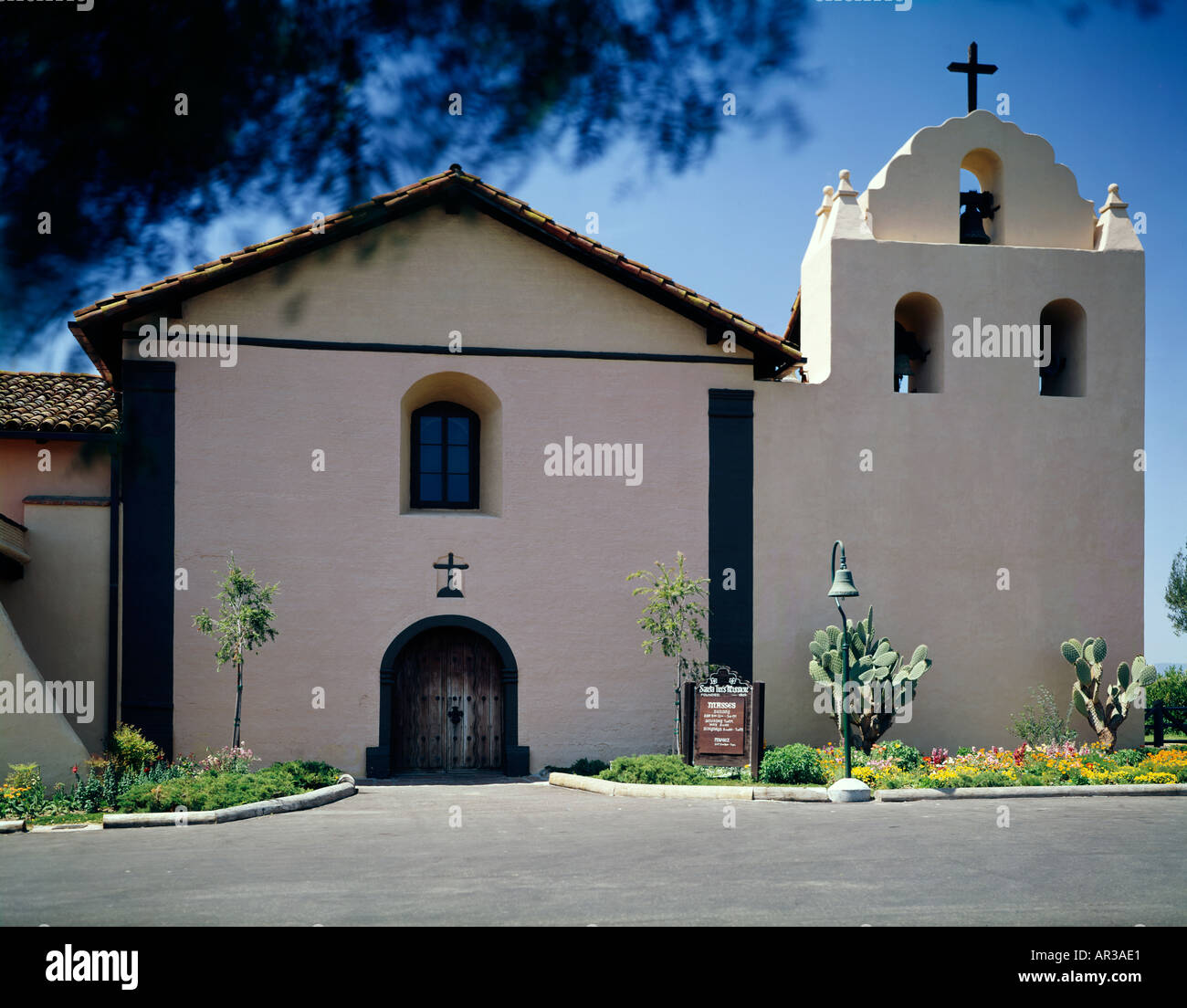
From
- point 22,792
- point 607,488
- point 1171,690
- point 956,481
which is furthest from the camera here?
point 1171,690

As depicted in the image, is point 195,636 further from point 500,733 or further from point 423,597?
point 500,733

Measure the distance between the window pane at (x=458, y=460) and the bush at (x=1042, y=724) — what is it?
9.88 metres

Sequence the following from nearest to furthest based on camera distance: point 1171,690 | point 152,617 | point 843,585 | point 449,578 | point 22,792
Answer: point 22,792
point 843,585
point 152,617
point 449,578
point 1171,690

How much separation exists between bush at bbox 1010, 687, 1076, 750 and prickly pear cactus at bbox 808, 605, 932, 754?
2178 millimetres

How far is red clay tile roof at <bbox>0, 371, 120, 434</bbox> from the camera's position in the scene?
17.2 meters

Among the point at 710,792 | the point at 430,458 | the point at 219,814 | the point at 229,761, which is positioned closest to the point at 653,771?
the point at 710,792

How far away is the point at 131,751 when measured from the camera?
16578 millimetres

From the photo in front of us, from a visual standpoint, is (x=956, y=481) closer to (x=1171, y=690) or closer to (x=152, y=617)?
(x=152, y=617)

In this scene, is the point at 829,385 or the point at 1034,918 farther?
the point at 829,385

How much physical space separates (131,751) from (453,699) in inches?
192

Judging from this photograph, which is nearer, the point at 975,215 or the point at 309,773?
the point at 309,773

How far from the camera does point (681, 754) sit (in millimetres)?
17344

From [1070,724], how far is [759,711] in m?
6.55
